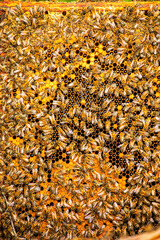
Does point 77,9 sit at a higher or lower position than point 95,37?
higher

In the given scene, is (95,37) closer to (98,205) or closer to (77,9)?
(77,9)

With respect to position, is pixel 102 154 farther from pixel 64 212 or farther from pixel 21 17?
pixel 21 17

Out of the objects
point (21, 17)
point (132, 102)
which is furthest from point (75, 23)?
point (132, 102)

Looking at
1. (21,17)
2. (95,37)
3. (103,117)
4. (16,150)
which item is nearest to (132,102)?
(103,117)

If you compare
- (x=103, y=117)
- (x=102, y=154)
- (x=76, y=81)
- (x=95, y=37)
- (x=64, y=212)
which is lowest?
(x=64, y=212)

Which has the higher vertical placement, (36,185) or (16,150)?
(16,150)

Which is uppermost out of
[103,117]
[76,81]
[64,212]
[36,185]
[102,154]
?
[76,81]
